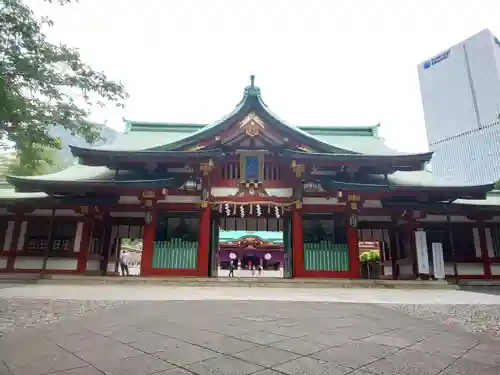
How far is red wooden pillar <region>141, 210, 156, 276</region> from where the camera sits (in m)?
12.7

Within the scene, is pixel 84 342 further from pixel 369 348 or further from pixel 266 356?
pixel 369 348

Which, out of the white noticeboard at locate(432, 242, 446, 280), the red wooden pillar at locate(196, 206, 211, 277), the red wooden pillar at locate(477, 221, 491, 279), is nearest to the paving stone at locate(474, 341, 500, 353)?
the white noticeboard at locate(432, 242, 446, 280)

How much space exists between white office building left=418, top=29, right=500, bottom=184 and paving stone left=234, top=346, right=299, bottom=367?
110 metres

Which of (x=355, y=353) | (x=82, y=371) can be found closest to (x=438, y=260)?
(x=355, y=353)

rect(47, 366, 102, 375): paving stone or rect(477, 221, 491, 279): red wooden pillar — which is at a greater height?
rect(477, 221, 491, 279): red wooden pillar

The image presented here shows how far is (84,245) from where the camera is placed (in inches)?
529

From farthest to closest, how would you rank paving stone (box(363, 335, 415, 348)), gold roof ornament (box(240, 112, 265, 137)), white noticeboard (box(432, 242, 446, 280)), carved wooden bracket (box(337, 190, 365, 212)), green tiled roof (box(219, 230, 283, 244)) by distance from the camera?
green tiled roof (box(219, 230, 283, 244))
gold roof ornament (box(240, 112, 265, 137))
carved wooden bracket (box(337, 190, 365, 212))
white noticeboard (box(432, 242, 446, 280))
paving stone (box(363, 335, 415, 348))

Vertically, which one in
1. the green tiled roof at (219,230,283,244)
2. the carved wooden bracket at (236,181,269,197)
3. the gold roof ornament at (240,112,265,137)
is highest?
the gold roof ornament at (240,112,265,137)

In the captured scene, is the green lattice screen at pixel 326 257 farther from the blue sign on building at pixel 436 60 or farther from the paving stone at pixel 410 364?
the blue sign on building at pixel 436 60

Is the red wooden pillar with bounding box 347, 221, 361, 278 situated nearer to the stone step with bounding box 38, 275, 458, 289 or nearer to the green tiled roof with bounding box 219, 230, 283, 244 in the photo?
the stone step with bounding box 38, 275, 458, 289

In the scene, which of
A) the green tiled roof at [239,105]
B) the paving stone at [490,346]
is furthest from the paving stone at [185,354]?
the green tiled roof at [239,105]

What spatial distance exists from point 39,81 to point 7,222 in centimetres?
1004

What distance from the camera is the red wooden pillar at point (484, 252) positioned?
1413 cm

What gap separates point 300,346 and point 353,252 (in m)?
10.1
